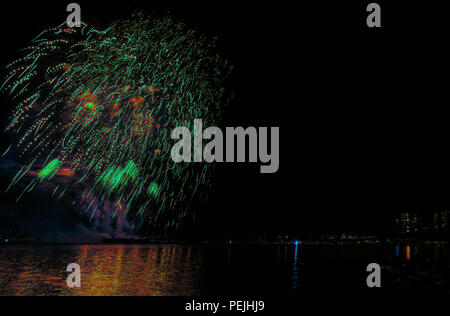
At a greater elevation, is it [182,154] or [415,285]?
[182,154]

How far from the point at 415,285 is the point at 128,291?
1814 cm

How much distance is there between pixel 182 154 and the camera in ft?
108

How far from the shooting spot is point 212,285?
2612cm

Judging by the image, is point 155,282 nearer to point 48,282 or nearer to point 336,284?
point 48,282
